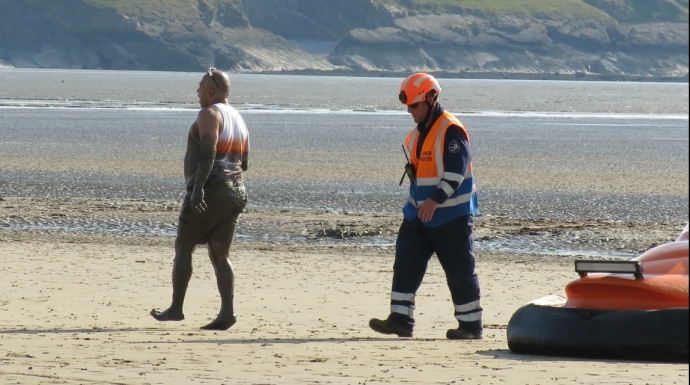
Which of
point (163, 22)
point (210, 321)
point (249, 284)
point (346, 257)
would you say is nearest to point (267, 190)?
point (346, 257)

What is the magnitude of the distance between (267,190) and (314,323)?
35.4ft

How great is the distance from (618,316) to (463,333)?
44.6 inches

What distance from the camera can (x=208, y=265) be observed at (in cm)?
1103

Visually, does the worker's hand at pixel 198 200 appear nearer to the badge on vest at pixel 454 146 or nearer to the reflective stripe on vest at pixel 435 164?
the reflective stripe on vest at pixel 435 164

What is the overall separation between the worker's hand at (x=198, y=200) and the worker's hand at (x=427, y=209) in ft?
4.12

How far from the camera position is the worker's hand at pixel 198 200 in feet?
24.3

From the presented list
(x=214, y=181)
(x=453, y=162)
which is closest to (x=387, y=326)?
(x=453, y=162)

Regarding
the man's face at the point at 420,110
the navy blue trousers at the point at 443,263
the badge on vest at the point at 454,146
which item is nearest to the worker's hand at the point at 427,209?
the navy blue trousers at the point at 443,263

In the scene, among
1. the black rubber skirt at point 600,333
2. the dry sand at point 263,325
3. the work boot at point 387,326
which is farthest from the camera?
the work boot at point 387,326

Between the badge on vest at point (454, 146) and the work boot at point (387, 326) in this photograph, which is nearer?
the badge on vest at point (454, 146)

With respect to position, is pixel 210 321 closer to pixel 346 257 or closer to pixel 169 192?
pixel 346 257

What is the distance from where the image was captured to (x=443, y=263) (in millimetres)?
7613

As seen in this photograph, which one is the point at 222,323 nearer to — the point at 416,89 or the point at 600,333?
the point at 416,89

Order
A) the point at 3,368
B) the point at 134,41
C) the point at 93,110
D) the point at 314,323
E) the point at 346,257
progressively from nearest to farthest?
the point at 3,368 → the point at 314,323 → the point at 346,257 → the point at 93,110 → the point at 134,41
